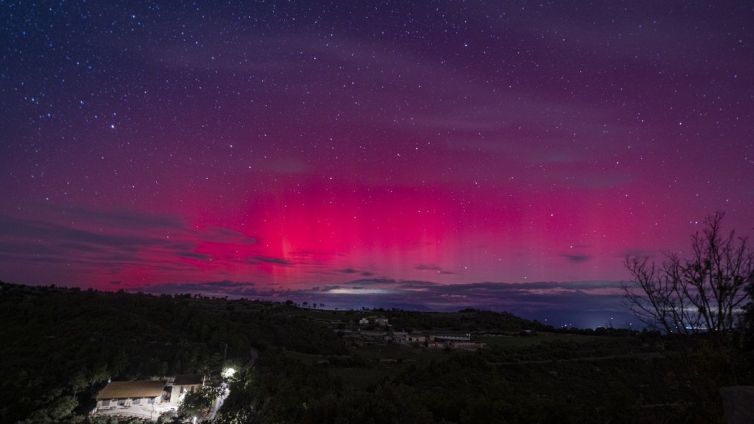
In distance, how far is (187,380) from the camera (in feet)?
119

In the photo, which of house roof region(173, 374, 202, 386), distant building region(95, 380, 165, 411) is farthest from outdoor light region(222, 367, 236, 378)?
distant building region(95, 380, 165, 411)

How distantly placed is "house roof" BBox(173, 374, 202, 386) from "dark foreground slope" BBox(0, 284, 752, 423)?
43.7 inches

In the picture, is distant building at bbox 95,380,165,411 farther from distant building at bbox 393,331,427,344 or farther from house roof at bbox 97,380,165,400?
distant building at bbox 393,331,427,344

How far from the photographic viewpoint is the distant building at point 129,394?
3312 centimetres

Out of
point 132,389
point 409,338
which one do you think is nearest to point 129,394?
point 132,389

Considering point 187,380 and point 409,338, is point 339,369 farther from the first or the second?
point 409,338

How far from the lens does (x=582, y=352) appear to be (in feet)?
133

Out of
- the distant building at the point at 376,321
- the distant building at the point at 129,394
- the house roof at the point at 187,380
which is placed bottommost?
the distant building at the point at 376,321

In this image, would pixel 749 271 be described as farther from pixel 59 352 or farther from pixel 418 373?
pixel 59 352

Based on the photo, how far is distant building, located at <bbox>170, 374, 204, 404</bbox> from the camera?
113 ft

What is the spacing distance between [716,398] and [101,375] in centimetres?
4157

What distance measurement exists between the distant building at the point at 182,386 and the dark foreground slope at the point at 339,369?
146 centimetres

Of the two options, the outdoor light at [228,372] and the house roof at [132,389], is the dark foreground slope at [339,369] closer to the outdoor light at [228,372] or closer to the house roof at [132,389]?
the house roof at [132,389]

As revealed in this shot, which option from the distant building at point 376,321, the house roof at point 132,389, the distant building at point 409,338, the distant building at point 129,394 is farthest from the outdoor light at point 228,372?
the distant building at point 376,321
